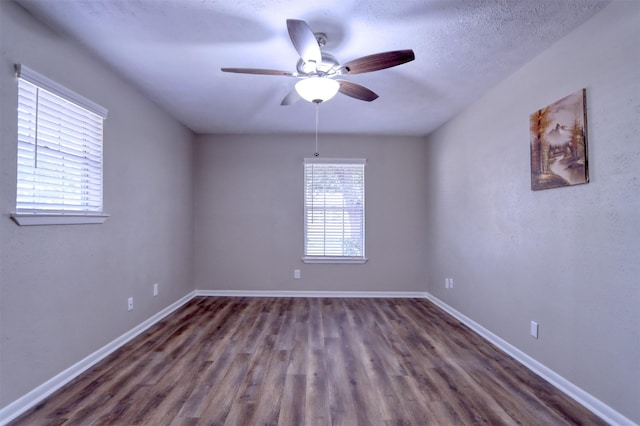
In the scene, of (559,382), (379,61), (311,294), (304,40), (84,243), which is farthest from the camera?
(311,294)

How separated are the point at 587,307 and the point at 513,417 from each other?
86 cm

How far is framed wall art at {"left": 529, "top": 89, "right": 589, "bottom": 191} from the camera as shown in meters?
1.94

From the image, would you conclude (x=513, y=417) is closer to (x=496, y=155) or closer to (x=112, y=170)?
(x=496, y=155)

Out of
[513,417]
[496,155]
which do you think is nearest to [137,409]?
[513,417]

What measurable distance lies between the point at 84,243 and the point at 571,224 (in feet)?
11.9

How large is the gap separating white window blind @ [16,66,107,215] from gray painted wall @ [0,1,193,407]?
8 centimetres

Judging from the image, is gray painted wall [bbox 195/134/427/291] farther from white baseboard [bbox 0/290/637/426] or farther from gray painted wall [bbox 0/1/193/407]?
white baseboard [bbox 0/290/637/426]

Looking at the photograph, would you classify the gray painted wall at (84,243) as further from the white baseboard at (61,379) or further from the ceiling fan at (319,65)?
the ceiling fan at (319,65)

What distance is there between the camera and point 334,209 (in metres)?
4.55

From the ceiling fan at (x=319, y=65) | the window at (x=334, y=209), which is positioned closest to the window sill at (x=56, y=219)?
the ceiling fan at (x=319, y=65)

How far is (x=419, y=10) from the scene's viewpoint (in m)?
1.86

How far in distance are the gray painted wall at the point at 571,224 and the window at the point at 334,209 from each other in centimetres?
166

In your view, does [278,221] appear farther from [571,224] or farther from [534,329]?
[571,224]

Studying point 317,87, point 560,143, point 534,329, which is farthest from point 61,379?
point 560,143
